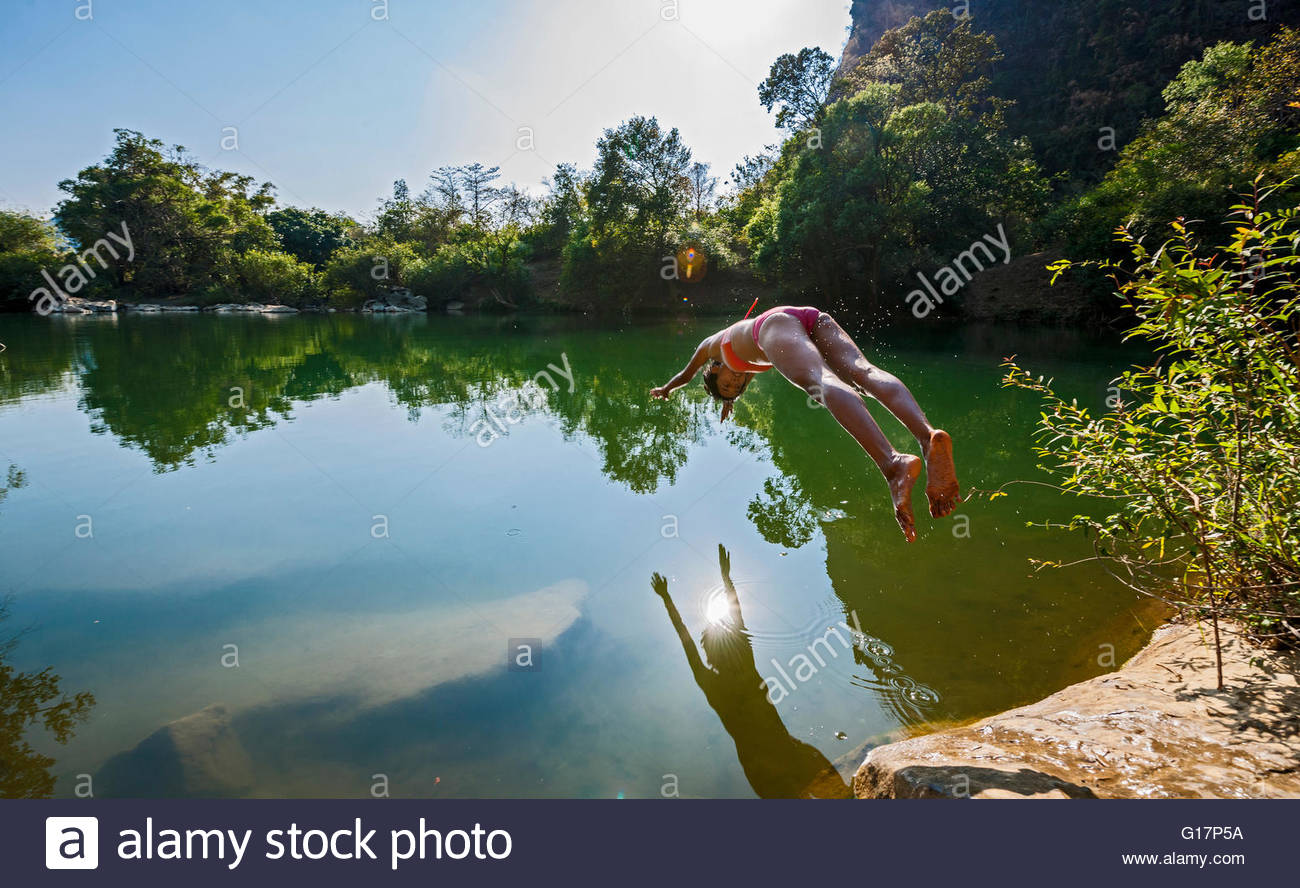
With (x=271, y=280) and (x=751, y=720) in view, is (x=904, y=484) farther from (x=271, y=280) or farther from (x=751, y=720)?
(x=271, y=280)

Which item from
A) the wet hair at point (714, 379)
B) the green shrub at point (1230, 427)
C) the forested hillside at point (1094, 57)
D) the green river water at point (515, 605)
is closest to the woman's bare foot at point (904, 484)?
the green shrub at point (1230, 427)

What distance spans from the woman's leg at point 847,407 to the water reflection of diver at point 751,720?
3.65 ft

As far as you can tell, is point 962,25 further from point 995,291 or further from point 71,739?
A: point 71,739

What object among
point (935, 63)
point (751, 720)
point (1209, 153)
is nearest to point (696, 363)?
point (751, 720)

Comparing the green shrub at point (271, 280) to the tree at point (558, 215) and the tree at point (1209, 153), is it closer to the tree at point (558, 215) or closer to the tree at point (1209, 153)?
the tree at point (558, 215)

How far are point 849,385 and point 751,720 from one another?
5.89ft

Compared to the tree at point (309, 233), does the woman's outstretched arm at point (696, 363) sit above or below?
below

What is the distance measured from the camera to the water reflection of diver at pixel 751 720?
2.70m

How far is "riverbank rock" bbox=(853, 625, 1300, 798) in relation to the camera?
82.8 inches

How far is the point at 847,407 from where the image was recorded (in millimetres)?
2795
